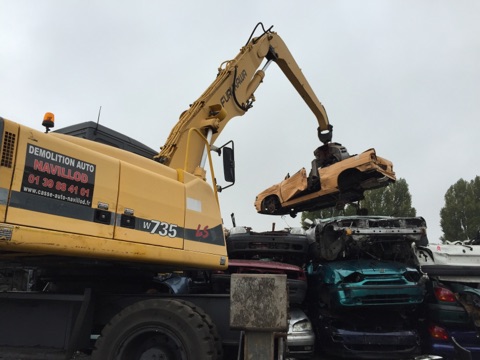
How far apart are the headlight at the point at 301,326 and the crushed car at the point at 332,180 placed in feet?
15.4

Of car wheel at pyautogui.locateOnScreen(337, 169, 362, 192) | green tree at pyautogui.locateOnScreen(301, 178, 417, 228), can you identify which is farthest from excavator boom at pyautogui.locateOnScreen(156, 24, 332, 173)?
green tree at pyautogui.locateOnScreen(301, 178, 417, 228)

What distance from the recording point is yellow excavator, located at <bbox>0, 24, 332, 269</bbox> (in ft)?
8.84

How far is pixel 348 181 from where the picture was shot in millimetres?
9742

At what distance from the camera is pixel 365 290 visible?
5.55 metres

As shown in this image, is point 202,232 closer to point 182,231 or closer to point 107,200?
point 182,231

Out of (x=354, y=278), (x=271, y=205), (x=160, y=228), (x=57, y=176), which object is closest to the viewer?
(x=57, y=176)

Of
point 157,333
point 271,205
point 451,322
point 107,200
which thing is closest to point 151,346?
point 157,333

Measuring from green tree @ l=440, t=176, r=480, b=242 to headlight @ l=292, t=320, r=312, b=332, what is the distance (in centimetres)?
3841

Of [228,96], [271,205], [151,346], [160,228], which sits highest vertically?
[228,96]

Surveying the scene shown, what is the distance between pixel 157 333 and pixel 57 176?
1705 millimetres

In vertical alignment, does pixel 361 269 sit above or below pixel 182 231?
below

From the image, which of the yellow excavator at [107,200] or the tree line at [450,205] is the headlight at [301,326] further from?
the tree line at [450,205]

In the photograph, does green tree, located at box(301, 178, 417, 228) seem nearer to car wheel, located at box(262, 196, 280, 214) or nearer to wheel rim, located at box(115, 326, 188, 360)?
car wheel, located at box(262, 196, 280, 214)

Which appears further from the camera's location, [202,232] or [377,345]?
[377,345]
